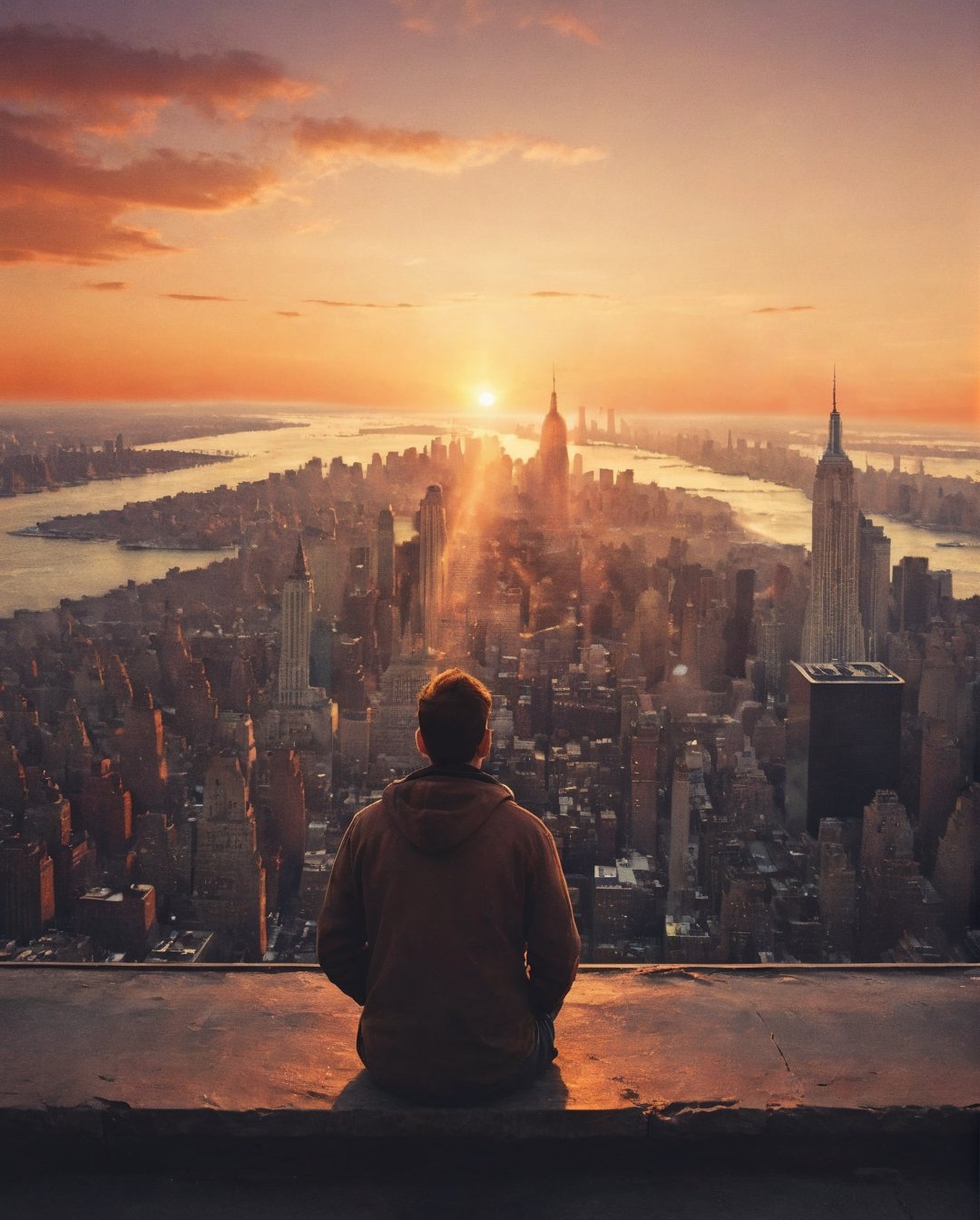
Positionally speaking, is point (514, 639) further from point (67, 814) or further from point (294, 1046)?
point (294, 1046)

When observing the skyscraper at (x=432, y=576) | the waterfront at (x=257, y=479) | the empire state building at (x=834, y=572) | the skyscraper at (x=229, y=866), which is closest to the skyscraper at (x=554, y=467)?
the waterfront at (x=257, y=479)

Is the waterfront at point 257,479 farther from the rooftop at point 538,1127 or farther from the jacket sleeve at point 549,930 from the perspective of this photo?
the jacket sleeve at point 549,930

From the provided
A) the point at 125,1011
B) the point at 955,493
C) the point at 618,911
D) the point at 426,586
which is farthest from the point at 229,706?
the point at 125,1011

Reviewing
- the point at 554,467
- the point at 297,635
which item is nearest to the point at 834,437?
the point at 554,467

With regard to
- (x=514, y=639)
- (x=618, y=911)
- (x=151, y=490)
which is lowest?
(x=618, y=911)

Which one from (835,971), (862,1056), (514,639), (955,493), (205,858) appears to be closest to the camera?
(862,1056)

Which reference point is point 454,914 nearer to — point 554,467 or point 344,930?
point 344,930

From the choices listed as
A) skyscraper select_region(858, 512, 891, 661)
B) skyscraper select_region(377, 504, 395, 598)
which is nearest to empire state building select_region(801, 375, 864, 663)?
skyscraper select_region(858, 512, 891, 661)

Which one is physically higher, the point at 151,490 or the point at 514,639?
the point at 151,490
